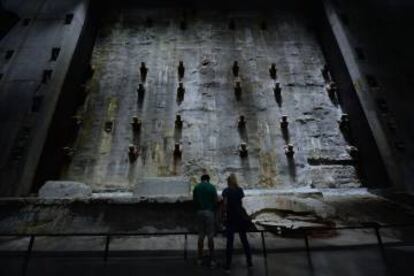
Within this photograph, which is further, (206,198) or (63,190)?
(63,190)

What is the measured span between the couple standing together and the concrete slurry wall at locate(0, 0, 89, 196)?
181 inches

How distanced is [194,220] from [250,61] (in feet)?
21.5

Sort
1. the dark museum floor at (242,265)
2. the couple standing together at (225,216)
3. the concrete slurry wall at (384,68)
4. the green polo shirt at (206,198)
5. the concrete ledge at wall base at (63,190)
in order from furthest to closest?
1. the concrete slurry wall at (384,68)
2. the concrete ledge at wall base at (63,190)
3. the green polo shirt at (206,198)
4. the couple standing together at (225,216)
5. the dark museum floor at (242,265)

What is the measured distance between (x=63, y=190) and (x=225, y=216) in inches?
156

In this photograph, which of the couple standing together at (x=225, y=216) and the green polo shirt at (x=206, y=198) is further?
the green polo shirt at (x=206, y=198)

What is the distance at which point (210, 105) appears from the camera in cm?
988

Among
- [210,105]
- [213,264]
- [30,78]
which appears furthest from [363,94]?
[30,78]

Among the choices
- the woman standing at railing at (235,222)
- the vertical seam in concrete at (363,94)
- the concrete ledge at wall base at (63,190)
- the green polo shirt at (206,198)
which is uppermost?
the vertical seam in concrete at (363,94)

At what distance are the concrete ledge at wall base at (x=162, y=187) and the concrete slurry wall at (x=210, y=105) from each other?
25.0 inches

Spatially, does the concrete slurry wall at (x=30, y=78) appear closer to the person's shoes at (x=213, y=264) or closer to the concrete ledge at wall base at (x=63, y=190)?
the concrete ledge at wall base at (x=63, y=190)

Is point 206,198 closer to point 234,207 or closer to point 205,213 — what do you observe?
point 205,213

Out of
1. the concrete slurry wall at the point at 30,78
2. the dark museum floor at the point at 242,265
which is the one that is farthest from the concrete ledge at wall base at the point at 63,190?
the dark museum floor at the point at 242,265

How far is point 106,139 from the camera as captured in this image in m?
9.16

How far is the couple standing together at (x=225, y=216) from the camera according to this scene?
419 cm
